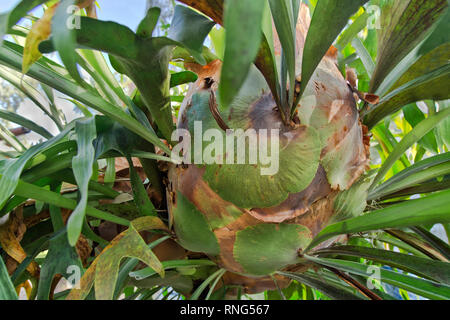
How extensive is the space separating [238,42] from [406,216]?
0.70 feet

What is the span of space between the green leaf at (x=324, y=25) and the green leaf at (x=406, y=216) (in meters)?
0.14

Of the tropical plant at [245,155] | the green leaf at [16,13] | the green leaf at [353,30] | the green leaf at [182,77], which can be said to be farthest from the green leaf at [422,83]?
the green leaf at [16,13]

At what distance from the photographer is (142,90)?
0.34m

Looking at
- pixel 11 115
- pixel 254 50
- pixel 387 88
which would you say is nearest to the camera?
pixel 254 50

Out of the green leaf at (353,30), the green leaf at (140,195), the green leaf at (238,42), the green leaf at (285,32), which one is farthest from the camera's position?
the green leaf at (353,30)

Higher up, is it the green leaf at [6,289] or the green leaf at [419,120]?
the green leaf at [419,120]

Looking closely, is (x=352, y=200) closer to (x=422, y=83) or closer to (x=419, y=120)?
(x=422, y=83)

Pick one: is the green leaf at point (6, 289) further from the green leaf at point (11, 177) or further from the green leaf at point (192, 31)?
the green leaf at point (192, 31)

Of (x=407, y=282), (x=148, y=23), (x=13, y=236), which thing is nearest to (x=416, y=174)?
(x=407, y=282)

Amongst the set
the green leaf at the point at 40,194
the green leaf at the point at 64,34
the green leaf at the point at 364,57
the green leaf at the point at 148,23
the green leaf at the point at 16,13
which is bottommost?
the green leaf at the point at 40,194

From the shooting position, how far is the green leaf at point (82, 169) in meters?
0.22
